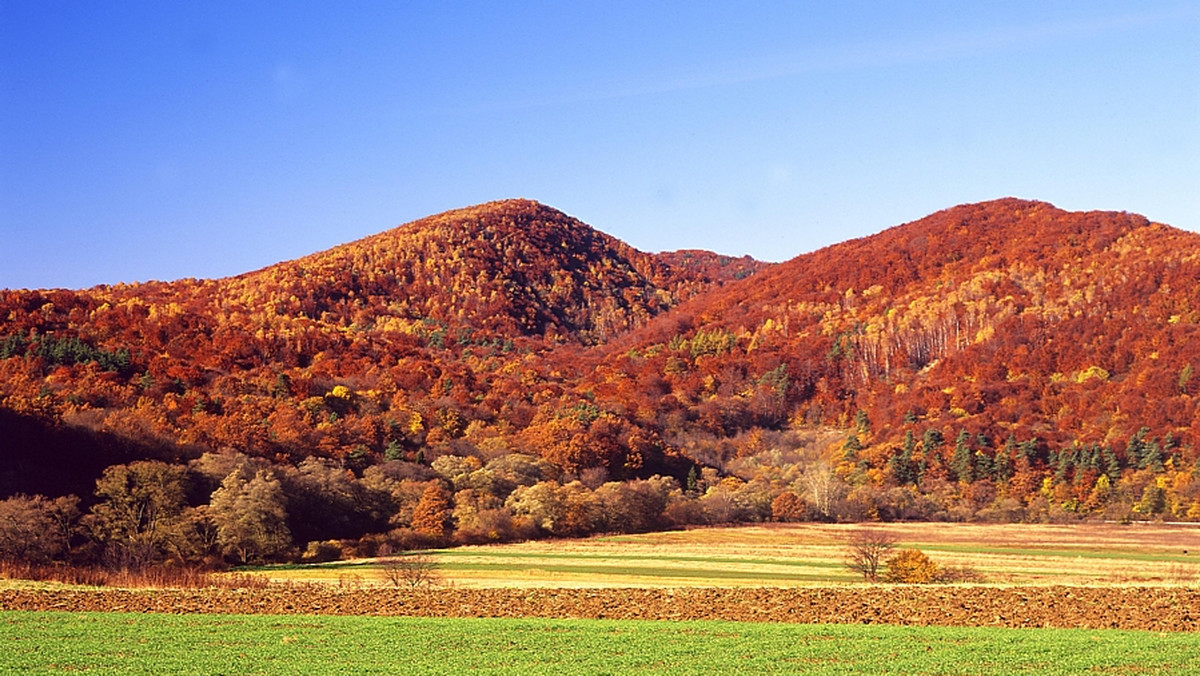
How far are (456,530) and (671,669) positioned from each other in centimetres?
5407

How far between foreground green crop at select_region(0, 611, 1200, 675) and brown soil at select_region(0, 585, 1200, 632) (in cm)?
216

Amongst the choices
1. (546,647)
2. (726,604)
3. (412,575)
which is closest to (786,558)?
(412,575)

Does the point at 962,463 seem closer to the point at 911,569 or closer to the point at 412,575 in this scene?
the point at 911,569

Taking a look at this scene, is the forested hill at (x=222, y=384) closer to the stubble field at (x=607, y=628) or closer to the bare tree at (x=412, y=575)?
the bare tree at (x=412, y=575)

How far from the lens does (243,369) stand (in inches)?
4678

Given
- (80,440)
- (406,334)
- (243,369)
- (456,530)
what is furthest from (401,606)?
(406,334)

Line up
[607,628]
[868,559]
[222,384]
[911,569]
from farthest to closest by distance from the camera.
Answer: [222,384] < [868,559] < [911,569] < [607,628]

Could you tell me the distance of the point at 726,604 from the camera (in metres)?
34.4

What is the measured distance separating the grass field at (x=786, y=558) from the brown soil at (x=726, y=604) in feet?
28.6

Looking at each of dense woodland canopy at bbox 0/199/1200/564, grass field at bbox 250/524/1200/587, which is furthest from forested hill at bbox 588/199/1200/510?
grass field at bbox 250/524/1200/587

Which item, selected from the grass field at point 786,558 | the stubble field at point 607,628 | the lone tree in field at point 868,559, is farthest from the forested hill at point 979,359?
the stubble field at point 607,628

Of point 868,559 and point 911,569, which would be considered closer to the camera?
point 911,569

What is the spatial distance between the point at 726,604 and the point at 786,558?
30.1 metres

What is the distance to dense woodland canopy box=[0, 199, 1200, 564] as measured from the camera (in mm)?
68750
